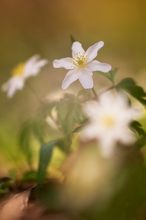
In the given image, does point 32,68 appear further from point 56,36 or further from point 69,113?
point 56,36

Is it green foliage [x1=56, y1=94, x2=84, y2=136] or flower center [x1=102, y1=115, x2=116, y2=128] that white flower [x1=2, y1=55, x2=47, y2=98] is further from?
flower center [x1=102, y1=115, x2=116, y2=128]

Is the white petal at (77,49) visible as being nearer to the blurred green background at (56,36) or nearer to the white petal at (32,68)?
the white petal at (32,68)

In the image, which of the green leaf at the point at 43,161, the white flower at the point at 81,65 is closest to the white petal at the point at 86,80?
the white flower at the point at 81,65

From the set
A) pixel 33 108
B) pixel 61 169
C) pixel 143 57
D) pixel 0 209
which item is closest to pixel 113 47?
pixel 143 57

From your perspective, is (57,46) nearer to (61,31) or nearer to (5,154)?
Result: (61,31)

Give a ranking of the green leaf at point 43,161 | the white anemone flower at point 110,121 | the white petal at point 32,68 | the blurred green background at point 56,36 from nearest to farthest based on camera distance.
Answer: the white anemone flower at point 110,121 < the green leaf at point 43,161 < the white petal at point 32,68 < the blurred green background at point 56,36

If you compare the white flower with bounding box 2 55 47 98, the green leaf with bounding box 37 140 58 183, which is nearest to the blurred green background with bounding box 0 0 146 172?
the white flower with bounding box 2 55 47 98
